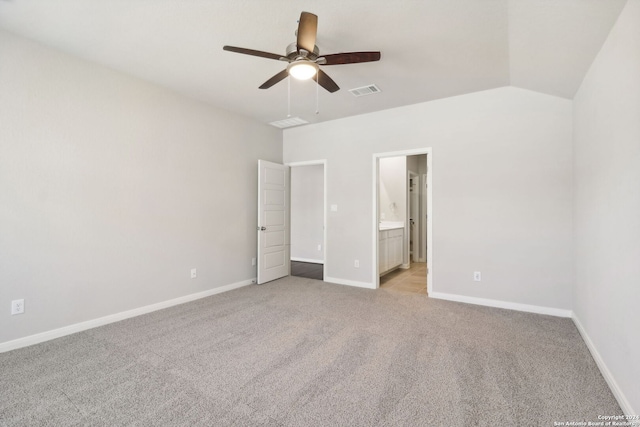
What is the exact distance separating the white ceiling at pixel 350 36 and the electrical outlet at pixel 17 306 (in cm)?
237

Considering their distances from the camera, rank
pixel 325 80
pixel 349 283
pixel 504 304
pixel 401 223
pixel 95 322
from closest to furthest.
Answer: pixel 325 80, pixel 95 322, pixel 504 304, pixel 349 283, pixel 401 223

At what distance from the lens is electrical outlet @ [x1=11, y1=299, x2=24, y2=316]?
2.61 m

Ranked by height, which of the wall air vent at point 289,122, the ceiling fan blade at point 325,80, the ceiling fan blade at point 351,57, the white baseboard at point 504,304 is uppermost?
the wall air vent at point 289,122

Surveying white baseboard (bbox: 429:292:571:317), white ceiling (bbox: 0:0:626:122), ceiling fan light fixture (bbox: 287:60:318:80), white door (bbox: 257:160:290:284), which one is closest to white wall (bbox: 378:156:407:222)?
white door (bbox: 257:160:290:284)

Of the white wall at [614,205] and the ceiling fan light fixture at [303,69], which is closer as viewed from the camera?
the white wall at [614,205]

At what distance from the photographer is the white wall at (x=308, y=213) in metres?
7.26

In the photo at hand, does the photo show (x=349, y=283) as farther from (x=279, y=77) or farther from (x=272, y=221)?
(x=279, y=77)

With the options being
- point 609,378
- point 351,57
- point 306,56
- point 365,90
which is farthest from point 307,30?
point 609,378

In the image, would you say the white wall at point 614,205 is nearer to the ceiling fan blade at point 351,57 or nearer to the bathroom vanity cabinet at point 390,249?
the ceiling fan blade at point 351,57

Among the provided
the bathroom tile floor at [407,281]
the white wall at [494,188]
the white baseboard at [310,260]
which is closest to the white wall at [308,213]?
the white baseboard at [310,260]

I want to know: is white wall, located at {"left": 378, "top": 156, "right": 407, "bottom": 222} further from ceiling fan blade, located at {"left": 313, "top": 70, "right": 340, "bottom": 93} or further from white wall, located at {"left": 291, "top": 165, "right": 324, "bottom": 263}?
ceiling fan blade, located at {"left": 313, "top": 70, "right": 340, "bottom": 93}

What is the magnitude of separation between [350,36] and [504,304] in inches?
140

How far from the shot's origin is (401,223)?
21.5 feet

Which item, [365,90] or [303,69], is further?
[365,90]
